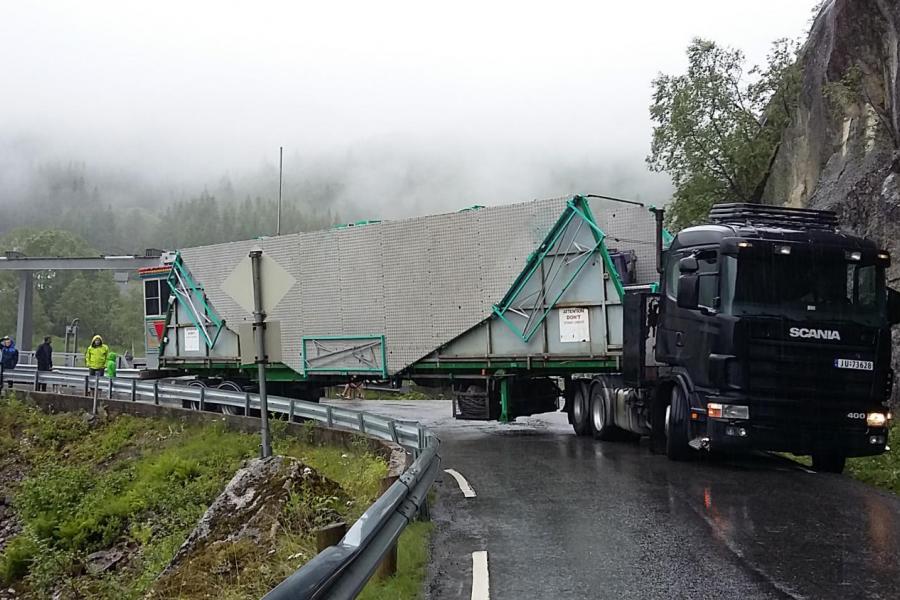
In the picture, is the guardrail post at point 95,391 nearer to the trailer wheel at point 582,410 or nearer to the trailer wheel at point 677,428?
the trailer wheel at point 582,410

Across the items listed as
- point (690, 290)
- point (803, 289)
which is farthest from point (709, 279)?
point (803, 289)

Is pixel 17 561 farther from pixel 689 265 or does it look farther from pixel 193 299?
pixel 689 265

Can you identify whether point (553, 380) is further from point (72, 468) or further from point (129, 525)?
point (72, 468)

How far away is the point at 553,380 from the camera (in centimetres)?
1725

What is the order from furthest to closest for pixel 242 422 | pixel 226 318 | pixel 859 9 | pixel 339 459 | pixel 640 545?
pixel 859 9, pixel 226 318, pixel 242 422, pixel 339 459, pixel 640 545

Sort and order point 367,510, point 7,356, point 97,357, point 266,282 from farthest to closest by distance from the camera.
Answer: point 7,356 → point 97,357 → point 266,282 → point 367,510

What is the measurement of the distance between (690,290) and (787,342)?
4.70 feet

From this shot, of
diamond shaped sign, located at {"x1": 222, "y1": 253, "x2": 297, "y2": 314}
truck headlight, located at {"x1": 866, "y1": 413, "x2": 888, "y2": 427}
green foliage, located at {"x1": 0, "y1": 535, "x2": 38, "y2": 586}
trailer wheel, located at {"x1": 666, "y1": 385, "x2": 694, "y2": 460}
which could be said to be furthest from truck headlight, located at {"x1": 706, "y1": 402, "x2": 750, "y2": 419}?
green foliage, located at {"x1": 0, "y1": 535, "x2": 38, "y2": 586}

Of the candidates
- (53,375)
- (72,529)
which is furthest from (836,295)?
(53,375)

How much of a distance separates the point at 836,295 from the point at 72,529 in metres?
14.0

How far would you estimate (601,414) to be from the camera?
1588 centimetres

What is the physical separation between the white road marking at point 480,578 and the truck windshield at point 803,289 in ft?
18.2

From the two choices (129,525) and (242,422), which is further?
(242,422)

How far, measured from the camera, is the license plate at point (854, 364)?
35.9ft
